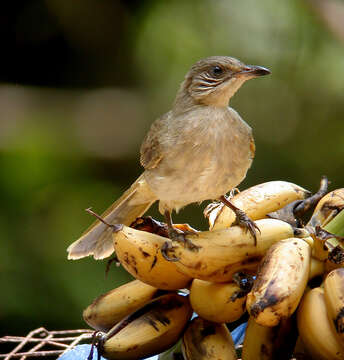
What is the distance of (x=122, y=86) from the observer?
5.80 meters

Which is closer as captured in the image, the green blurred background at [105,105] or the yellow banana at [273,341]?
the yellow banana at [273,341]

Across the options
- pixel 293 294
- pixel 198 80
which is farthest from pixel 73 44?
pixel 293 294

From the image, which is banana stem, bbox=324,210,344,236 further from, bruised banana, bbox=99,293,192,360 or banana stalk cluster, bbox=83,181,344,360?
bruised banana, bbox=99,293,192,360

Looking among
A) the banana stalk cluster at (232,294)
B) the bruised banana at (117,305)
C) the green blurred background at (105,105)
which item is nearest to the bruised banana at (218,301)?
the banana stalk cluster at (232,294)

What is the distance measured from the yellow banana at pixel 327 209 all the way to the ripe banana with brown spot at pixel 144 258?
1.37ft

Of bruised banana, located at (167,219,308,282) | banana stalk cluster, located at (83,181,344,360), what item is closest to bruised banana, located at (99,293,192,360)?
banana stalk cluster, located at (83,181,344,360)

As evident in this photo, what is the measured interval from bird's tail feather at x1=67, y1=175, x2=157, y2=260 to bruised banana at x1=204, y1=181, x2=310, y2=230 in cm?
51

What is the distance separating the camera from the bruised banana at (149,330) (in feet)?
6.49

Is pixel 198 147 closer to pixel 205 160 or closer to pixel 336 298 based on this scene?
pixel 205 160

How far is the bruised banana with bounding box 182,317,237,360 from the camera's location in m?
1.94

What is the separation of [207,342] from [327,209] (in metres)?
0.52

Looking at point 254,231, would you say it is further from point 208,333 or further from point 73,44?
point 73,44

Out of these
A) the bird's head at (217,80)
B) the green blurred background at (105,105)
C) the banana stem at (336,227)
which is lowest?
the green blurred background at (105,105)

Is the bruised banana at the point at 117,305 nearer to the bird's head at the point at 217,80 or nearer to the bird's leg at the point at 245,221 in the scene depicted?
the bird's leg at the point at 245,221
